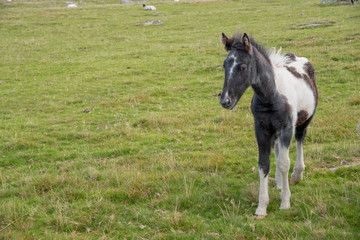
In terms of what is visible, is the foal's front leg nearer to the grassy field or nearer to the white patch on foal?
the grassy field

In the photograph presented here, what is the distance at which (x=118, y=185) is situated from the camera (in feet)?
25.2

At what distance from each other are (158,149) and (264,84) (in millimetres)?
5435

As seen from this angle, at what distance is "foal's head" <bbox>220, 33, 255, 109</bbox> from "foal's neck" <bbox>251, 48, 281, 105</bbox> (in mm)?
236

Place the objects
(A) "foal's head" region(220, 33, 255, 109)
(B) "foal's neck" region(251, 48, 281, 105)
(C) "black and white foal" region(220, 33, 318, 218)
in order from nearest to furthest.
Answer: (A) "foal's head" region(220, 33, 255, 109) → (C) "black and white foal" region(220, 33, 318, 218) → (B) "foal's neck" region(251, 48, 281, 105)

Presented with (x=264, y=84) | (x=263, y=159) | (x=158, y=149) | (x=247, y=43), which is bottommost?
(x=158, y=149)

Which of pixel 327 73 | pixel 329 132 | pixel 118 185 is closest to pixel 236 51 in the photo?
pixel 118 185

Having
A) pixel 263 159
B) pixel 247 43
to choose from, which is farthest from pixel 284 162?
pixel 247 43

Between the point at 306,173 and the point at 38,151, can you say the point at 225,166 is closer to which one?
the point at 306,173

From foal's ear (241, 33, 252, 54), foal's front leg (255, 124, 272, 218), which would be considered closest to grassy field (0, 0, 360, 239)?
foal's front leg (255, 124, 272, 218)

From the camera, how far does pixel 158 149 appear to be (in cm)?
1098

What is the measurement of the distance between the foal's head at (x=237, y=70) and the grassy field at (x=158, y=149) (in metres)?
2.16

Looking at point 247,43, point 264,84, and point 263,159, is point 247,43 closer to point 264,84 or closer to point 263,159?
point 264,84

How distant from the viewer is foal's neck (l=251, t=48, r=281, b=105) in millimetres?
6285

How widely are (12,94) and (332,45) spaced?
22287 millimetres
